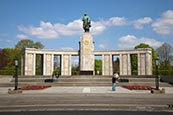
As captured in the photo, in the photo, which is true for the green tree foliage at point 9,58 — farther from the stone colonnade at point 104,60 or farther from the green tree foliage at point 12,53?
the stone colonnade at point 104,60

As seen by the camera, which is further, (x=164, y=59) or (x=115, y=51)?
(x=164, y=59)

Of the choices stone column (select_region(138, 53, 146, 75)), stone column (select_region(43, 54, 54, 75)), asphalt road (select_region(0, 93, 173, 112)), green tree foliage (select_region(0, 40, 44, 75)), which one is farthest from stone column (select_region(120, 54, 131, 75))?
asphalt road (select_region(0, 93, 173, 112))

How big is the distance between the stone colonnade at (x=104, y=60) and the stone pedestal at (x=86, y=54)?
6.37 meters

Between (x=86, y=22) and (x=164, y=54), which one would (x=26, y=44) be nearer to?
(x=86, y=22)

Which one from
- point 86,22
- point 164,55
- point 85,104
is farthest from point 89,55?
point 85,104

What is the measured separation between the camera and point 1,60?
81.7 metres

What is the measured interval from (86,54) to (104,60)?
9112 mm

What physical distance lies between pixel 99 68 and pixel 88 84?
3076 inches

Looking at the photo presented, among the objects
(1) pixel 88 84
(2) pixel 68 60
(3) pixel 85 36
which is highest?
(3) pixel 85 36

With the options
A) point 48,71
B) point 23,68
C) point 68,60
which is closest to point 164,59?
point 68,60

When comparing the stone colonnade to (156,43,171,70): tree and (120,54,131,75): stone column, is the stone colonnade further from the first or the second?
(156,43,171,70): tree

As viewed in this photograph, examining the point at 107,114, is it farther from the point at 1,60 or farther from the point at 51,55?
the point at 1,60

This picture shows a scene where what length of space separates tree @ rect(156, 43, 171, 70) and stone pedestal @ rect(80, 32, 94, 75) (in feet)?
98.4

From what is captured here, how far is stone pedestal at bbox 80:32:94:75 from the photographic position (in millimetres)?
47987
